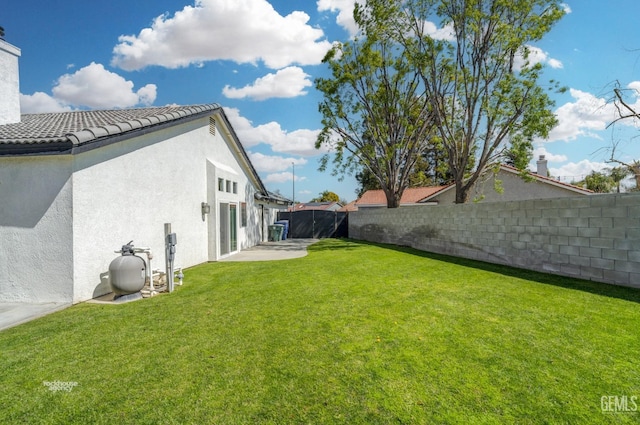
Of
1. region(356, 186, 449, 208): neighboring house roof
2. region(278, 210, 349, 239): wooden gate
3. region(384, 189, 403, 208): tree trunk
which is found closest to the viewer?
region(384, 189, 403, 208): tree trunk

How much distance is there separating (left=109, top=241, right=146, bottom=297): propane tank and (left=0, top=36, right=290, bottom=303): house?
509mm

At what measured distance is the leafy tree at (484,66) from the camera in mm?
12977

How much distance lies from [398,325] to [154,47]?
14470 millimetres

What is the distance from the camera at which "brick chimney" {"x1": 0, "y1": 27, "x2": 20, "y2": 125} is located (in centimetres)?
849

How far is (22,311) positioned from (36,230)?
1.43 m

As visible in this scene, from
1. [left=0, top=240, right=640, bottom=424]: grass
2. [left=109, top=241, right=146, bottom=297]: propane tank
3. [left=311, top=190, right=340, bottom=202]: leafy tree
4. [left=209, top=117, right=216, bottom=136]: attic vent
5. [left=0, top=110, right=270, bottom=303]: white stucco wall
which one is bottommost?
[left=0, top=240, right=640, bottom=424]: grass

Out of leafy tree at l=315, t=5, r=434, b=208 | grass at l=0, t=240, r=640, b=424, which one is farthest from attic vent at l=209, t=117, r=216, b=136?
leafy tree at l=315, t=5, r=434, b=208

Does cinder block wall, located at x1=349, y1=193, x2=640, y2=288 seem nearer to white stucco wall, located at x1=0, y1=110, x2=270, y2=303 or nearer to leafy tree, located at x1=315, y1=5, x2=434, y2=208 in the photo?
leafy tree, located at x1=315, y1=5, x2=434, y2=208

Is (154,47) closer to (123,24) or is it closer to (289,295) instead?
(123,24)

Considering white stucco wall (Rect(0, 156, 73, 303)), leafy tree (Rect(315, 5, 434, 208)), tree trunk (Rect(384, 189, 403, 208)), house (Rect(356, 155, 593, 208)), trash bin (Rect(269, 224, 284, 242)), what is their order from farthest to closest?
trash bin (Rect(269, 224, 284, 242)) → house (Rect(356, 155, 593, 208)) → tree trunk (Rect(384, 189, 403, 208)) → leafy tree (Rect(315, 5, 434, 208)) → white stucco wall (Rect(0, 156, 73, 303))

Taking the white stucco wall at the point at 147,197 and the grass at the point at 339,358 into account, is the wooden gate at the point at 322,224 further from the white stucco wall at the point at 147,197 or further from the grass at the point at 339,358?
the grass at the point at 339,358

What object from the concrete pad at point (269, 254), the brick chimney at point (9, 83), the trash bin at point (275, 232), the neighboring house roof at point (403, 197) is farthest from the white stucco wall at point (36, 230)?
the neighboring house roof at point (403, 197)

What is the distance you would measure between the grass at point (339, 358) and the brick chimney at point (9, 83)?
6841 millimetres

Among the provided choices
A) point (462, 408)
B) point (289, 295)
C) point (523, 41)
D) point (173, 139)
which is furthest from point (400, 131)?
point (462, 408)
